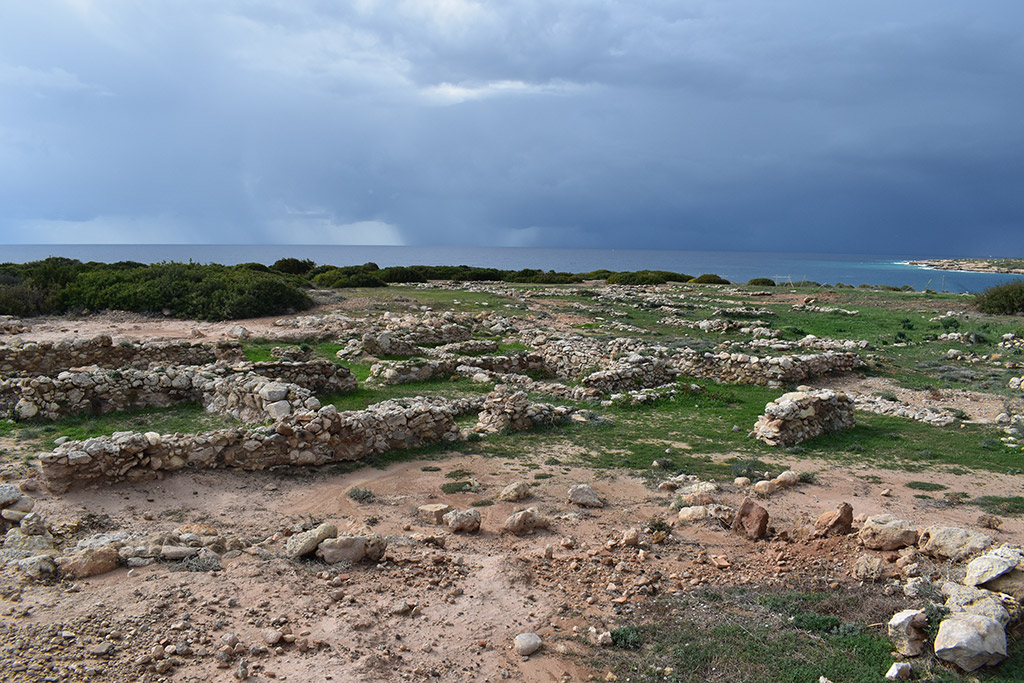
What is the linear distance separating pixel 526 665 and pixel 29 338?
24.5 meters

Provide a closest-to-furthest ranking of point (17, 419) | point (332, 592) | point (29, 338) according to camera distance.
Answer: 1. point (332, 592)
2. point (17, 419)
3. point (29, 338)

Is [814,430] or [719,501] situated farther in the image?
[814,430]

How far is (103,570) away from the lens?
566 cm

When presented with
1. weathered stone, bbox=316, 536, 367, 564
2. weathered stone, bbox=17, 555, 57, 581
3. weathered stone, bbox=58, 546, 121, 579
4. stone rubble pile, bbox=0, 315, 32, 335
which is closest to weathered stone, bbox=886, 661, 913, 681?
weathered stone, bbox=316, 536, 367, 564

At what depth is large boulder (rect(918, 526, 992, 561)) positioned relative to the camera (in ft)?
19.1

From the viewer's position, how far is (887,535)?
6297 millimetres

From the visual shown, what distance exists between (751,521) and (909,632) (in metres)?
2.32

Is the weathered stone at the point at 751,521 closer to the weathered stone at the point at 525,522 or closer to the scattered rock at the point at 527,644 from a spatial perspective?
the weathered stone at the point at 525,522

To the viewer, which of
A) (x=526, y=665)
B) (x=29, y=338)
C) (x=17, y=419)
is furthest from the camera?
(x=29, y=338)

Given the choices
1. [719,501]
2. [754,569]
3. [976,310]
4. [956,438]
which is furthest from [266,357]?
[976,310]

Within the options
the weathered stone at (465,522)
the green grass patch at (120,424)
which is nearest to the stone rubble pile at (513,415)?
the weathered stone at (465,522)

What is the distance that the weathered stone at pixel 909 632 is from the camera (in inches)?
183

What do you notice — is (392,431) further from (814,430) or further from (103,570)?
(814,430)

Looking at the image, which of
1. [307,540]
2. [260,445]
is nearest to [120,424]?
[260,445]
